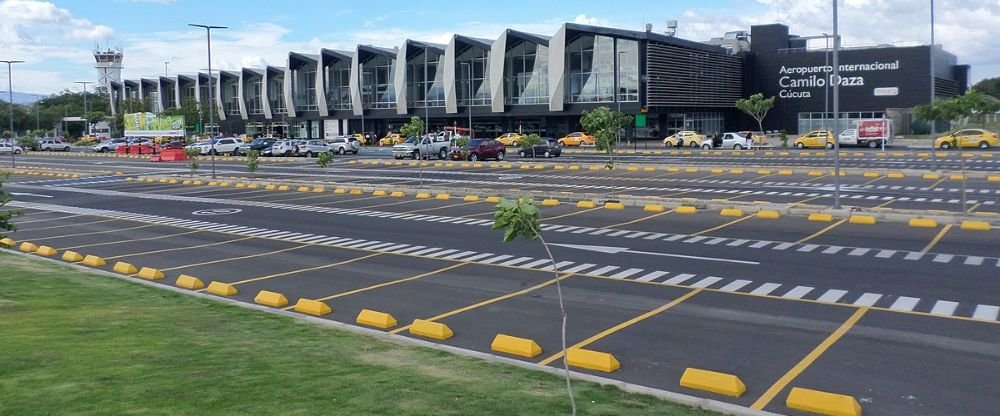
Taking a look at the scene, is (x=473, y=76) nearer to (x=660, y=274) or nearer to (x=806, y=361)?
(x=660, y=274)

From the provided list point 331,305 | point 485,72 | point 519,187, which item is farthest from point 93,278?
point 485,72

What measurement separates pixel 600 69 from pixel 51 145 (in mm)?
63635

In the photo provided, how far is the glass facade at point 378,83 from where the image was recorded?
98.4 meters

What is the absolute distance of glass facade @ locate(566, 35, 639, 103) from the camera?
7900cm

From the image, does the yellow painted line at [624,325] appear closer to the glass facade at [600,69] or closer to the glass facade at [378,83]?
the glass facade at [600,69]

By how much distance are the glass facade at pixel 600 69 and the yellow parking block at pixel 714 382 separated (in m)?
70.3

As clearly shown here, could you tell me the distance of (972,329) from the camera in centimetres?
1212

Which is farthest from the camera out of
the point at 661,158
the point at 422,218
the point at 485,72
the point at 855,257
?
the point at 485,72

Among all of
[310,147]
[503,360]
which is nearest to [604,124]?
[503,360]

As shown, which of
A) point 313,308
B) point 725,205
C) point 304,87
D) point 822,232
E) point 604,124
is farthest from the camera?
point 304,87

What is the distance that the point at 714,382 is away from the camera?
9742 millimetres

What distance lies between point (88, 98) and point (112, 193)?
137 meters

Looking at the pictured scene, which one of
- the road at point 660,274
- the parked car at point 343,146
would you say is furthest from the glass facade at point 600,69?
the road at point 660,274

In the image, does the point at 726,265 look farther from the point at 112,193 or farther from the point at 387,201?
the point at 112,193
